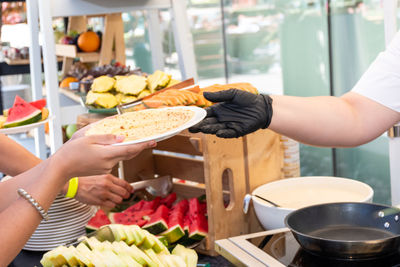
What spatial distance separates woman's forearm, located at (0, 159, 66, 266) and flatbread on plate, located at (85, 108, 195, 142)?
16 cm

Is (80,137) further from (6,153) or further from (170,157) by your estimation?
(170,157)

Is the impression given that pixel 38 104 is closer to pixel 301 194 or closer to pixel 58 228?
pixel 58 228

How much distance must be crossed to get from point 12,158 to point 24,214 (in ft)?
2.44

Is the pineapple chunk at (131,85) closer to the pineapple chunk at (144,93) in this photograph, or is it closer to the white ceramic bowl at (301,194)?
the pineapple chunk at (144,93)

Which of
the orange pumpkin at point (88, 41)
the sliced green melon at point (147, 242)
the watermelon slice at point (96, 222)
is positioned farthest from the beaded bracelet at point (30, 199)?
the orange pumpkin at point (88, 41)

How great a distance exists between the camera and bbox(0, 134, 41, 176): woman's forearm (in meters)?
1.91

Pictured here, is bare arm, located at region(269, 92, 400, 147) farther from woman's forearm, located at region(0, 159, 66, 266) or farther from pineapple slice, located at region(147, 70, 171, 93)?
woman's forearm, located at region(0, 159, 66, 266)

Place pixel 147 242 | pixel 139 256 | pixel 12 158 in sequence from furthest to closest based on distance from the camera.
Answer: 1. pixel 12 158
2. pixel 147 242
3. pixel 139 256

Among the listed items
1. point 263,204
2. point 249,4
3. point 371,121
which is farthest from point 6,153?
point 249,4

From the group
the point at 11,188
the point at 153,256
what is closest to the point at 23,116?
the point at 11,188

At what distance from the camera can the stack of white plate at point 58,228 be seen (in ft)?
6.15

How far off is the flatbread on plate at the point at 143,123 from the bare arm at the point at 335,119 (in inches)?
17.4

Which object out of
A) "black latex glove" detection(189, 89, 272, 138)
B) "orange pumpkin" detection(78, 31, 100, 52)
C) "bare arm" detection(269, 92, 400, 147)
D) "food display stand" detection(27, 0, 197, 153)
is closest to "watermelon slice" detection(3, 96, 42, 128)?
"food display stand" detection(27, 0, 197, 153)

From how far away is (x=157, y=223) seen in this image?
1845mm
